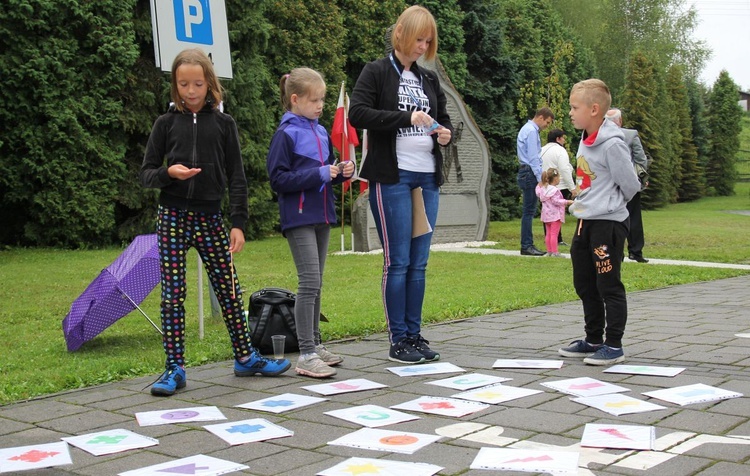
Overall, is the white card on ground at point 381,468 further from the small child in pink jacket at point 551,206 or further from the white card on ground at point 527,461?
the small child in pink jacket at point 551,206

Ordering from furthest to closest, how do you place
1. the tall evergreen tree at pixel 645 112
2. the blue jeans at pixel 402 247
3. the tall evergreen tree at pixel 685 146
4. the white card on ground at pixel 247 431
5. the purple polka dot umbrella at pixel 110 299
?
1. the tall evergreen tree at pixel 685 146
2. the tall evergreen tree at pixel 645 112
3. the purple polka dot umbrella at pixel 110 299
4. the blue jeans at pixel 402 247
5. the white card on ground at pixel 247 431

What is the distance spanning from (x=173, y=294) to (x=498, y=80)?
24335mm

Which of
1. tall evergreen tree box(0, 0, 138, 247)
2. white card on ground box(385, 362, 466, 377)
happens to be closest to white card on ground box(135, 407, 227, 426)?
white card on ground box(385, 362, 466, 377)

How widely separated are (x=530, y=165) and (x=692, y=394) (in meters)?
9.40

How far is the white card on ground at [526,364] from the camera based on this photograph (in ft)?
17.3

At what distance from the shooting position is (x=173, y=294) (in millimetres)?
4848

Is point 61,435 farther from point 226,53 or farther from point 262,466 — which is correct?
point 226,53

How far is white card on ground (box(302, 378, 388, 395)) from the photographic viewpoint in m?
4.73

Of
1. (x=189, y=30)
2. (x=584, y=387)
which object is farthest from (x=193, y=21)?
(x=584, y=387)

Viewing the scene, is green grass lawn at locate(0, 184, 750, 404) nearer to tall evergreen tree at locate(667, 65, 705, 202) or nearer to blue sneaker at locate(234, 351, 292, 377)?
blue sneaker at locate(234, 351, 292, 377)

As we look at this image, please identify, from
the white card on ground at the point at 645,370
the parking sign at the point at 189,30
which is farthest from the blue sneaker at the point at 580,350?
the parking sign at the point at 189,30

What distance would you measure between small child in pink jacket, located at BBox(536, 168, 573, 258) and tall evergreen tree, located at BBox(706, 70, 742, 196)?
3695cm

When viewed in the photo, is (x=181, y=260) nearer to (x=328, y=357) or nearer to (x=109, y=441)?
(x=328, y=357)

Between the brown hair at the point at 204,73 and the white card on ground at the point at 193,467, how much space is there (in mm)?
2145
